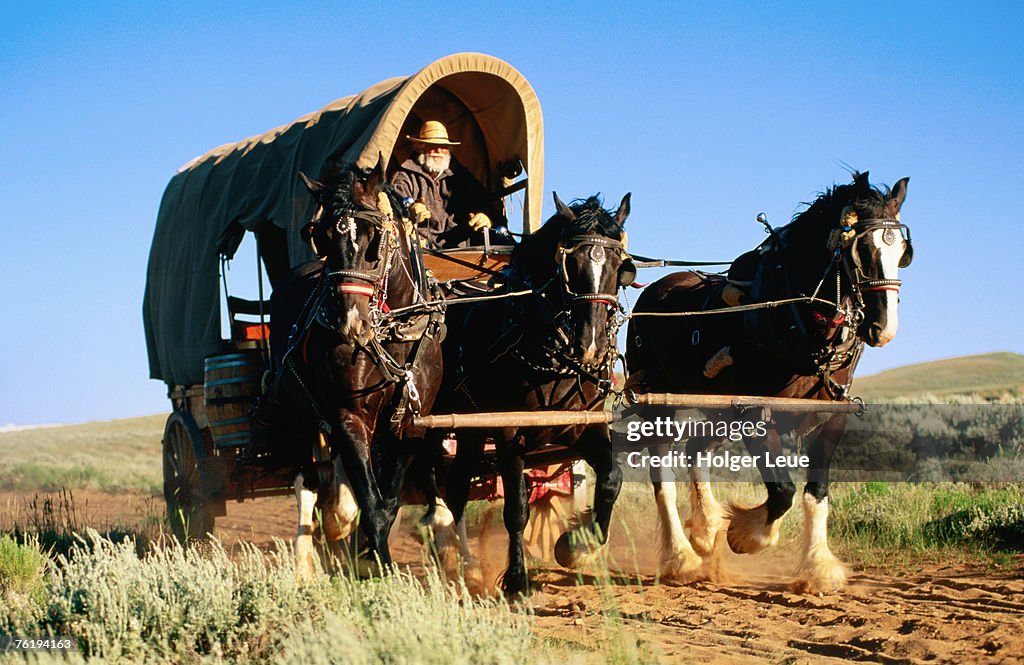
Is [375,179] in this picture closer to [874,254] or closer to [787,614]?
[874,254]

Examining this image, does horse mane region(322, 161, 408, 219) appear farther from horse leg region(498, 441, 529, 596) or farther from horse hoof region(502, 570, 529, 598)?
horse hoof region(502, 570, 529, 598)

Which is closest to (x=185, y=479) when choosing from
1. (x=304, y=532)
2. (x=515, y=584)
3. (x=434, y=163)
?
(x=304, y=532)

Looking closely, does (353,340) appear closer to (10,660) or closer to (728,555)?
(10,660)

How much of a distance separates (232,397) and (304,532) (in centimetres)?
175

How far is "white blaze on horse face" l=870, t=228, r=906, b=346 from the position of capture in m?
6.60

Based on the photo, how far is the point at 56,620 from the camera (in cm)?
510

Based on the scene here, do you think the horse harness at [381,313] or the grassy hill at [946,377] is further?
the grassy hill at [946,377]

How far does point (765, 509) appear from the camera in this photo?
769cm

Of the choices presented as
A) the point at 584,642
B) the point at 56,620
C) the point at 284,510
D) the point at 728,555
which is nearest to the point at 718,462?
the point at 728,555

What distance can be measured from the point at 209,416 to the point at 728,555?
462cm

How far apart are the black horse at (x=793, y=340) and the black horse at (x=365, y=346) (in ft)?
5.45

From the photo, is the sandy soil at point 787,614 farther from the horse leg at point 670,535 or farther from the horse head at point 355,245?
the horse head at point 355,245

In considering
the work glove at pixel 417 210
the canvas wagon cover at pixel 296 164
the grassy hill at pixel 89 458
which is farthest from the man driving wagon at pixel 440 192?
the grassy hill at pixel 89 458

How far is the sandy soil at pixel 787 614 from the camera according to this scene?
529cm
